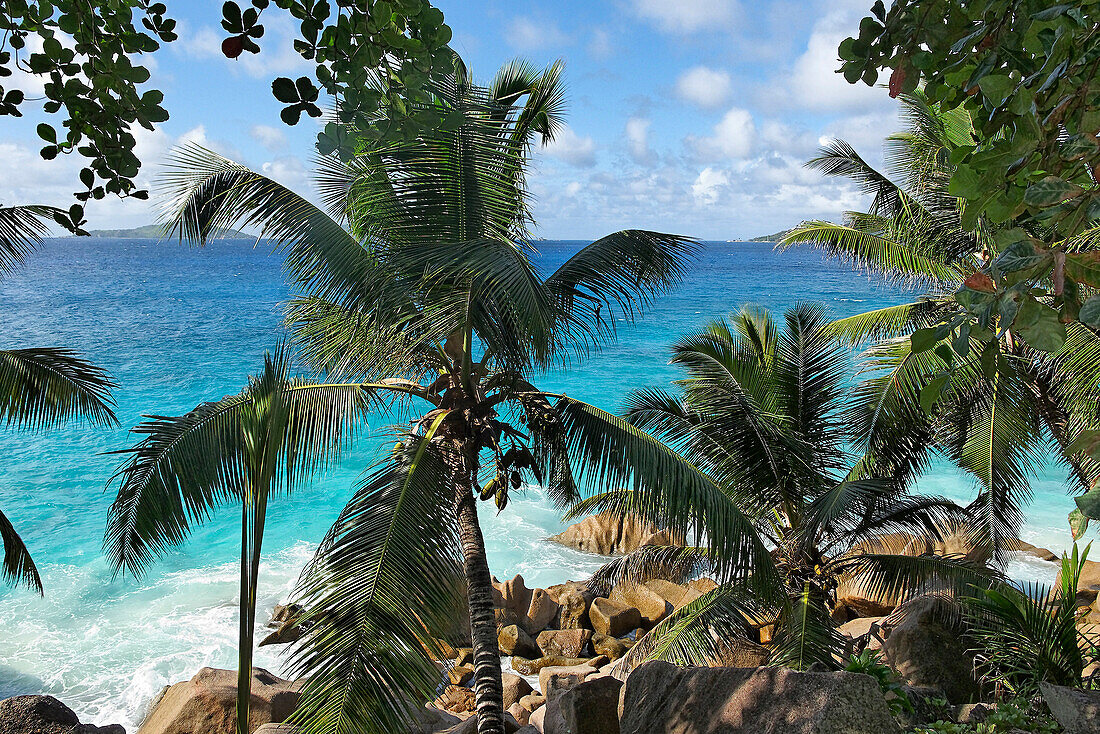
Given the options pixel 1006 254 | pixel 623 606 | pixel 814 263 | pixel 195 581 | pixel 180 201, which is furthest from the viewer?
pixel 814 263

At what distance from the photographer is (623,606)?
11547 millimetres

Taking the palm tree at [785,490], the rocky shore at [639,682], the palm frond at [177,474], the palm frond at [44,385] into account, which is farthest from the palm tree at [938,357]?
the palm frond at [44,385]

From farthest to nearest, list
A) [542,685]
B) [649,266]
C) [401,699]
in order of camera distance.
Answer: [542,685] → [649,266] → [401,699]

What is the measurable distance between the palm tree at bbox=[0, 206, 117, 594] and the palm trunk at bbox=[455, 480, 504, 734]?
3869mm

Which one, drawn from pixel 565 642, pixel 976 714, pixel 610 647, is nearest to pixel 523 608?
pixel 565 642

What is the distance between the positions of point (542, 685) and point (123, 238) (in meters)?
176

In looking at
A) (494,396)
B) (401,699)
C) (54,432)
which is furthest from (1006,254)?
(54,432)

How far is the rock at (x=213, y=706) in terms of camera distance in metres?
7.48

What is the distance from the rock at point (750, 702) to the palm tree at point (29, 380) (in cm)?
600

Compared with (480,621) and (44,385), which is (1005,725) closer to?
(480,621)

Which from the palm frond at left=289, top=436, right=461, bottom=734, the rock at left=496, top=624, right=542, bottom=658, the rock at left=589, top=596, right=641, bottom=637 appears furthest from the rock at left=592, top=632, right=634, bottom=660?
the palm frond at left=289, top=436, right=461, bottom=734

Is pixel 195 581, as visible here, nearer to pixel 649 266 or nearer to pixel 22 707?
pixel 22 707

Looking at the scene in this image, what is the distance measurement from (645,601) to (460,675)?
332 centimetres

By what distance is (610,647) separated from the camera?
10883mm
